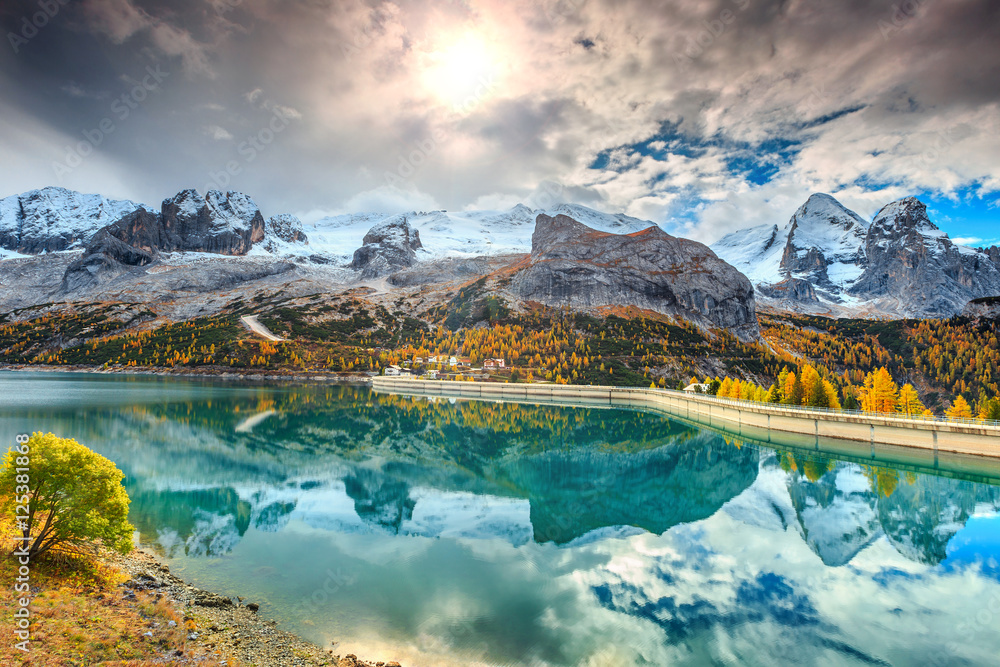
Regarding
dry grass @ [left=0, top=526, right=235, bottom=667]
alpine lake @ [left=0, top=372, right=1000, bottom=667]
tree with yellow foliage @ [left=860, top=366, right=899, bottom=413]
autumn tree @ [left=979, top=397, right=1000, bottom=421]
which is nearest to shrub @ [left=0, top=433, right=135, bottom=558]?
dry grass @ [left=0, top=526, right=235, bottom=667]

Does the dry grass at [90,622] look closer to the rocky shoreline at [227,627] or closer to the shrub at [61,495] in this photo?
the rocky shoreline at [227,627]

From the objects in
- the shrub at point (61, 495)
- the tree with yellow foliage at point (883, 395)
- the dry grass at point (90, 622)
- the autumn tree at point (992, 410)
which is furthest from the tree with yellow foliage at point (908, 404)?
the shrub at point (61, 495)

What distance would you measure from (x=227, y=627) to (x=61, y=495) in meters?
6.77

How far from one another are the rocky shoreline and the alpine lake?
0.72 metres

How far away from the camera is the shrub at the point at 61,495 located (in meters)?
14.3

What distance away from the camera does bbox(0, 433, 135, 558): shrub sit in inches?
563

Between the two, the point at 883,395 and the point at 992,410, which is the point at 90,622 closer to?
the point at 992,410

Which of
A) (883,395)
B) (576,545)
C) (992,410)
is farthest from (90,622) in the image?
(883,395)

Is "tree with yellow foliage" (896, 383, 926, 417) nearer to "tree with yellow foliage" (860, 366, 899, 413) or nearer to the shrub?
"tree with yellow foliage" (860, 366, 899, 413)

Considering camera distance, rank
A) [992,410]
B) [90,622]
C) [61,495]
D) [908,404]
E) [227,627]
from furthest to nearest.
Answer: [908,404]
[992,410]
[61,495]
[227,627]
[90,622]

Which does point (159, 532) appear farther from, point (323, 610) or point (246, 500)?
point (323, 610)

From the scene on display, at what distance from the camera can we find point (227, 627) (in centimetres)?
1470

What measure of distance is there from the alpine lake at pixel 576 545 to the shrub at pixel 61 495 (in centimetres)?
489

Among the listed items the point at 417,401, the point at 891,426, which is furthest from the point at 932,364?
the point at 417,401
